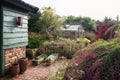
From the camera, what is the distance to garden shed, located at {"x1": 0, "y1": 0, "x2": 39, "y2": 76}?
22.9 feet

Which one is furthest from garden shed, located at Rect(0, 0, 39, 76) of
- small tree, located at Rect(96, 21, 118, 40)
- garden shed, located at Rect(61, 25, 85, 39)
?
garden shed, located at Rect(61, 25, 85, 39)

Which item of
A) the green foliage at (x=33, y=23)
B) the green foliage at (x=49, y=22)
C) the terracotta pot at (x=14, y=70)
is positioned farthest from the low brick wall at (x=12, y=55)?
the green foliage at (x=49, y=22)

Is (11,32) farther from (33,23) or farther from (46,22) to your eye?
(46,22)

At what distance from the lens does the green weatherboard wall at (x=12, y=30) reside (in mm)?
7121

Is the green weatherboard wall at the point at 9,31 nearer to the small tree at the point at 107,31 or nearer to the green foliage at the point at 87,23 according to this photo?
the small tree at the point at 107,31

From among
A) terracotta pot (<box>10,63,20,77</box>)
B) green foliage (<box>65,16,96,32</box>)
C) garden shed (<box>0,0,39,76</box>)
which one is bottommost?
terracotta pot (<box>10,63,20,77</box>)

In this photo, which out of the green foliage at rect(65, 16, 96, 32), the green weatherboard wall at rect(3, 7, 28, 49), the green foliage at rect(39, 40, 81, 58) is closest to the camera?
the green weatherboard wall at rect(3, 7, 28, 49)

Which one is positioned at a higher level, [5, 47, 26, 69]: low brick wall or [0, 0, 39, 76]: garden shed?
[0, 0, 39, 76]: garden shed

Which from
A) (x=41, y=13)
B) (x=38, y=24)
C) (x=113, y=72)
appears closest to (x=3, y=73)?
(x=113, y=72)

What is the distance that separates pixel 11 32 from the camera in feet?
24.9

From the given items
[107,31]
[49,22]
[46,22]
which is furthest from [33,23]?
[107,31]

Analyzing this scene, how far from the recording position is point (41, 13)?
868 inches

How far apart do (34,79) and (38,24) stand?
13843 mm

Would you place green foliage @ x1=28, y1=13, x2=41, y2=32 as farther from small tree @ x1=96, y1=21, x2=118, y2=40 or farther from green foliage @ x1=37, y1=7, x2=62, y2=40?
small tree @ x1=96, y1=21, x2=118, y2=40
